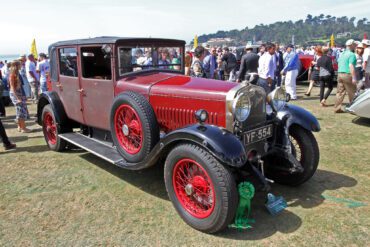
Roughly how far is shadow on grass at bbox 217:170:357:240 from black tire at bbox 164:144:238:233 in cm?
18

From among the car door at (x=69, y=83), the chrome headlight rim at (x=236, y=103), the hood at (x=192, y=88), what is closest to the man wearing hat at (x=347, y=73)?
the hood at (x=192, y=88)

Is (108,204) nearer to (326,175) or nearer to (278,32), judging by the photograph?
(326,175)

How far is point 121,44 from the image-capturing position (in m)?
3.94

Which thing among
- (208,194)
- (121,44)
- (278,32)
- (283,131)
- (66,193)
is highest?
(278,32)

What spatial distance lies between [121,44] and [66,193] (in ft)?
6.45

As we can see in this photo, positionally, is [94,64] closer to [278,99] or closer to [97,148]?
[97,148]

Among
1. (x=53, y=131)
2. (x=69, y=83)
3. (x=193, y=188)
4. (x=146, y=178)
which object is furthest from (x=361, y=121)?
(x=53, y=131)

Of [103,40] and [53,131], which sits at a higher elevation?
[103,40]

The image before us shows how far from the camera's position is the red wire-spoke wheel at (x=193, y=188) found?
293 centimetres

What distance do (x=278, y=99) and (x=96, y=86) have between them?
2.42 m

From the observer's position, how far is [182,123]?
11.6 feet

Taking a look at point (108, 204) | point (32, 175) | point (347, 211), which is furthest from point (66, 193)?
point (347, 211)

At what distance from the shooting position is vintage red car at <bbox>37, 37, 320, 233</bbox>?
2.83 metres

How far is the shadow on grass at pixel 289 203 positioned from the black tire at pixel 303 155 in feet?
0.38
